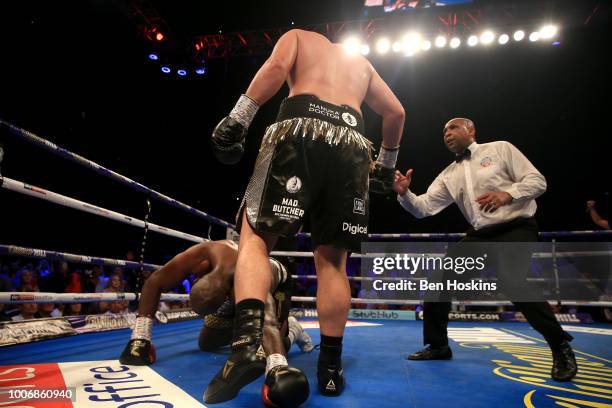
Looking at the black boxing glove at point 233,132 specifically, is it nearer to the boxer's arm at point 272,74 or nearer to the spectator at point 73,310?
the boxer's arm at point 272,74

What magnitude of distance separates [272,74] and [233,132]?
10.6 inches

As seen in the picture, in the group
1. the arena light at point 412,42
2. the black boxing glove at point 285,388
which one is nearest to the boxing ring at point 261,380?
the black boxing glove at point 285,388

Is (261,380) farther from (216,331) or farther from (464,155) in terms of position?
(464,155)

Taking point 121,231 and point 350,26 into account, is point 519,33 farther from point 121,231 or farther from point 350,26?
point 121,231

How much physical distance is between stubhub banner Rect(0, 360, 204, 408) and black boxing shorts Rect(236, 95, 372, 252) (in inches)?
24.0

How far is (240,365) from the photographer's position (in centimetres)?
100

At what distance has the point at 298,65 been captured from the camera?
4.91ft

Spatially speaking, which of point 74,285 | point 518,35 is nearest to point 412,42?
point 518,35

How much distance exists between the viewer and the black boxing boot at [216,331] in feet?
6.72

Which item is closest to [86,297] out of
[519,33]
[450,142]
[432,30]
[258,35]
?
[450,142]

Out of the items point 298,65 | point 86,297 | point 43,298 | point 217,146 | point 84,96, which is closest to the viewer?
point 217,146

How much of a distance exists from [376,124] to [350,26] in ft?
12.7

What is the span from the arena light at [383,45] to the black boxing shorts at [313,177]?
239 inches

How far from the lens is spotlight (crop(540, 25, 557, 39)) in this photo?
602cm
